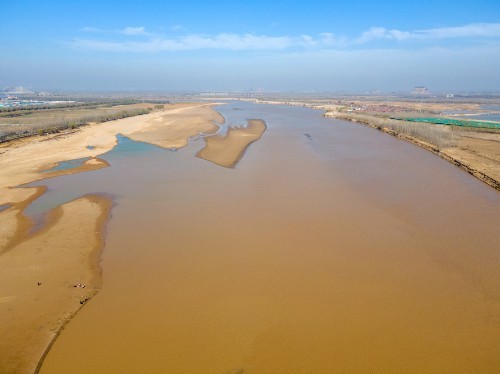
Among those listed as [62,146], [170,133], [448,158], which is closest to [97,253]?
[62,146]

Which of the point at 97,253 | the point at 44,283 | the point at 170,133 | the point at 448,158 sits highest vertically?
the point at 44,283

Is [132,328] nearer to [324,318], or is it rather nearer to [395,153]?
[324,318]

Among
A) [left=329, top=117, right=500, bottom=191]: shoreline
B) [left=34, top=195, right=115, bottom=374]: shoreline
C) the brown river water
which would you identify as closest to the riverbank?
[left=329, top=117, right=500, bottom=191]: shoreline

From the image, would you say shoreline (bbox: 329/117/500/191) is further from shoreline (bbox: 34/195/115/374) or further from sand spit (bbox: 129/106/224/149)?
sand spit (bbox: 129/106/224/149)

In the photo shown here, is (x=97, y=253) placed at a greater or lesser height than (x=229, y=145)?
greater

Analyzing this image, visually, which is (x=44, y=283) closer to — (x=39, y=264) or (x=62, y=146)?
(x=39, y=264)

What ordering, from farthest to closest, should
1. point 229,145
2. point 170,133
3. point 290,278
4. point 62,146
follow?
point 170,133
point 229,145
point 62,146
point 290,278
